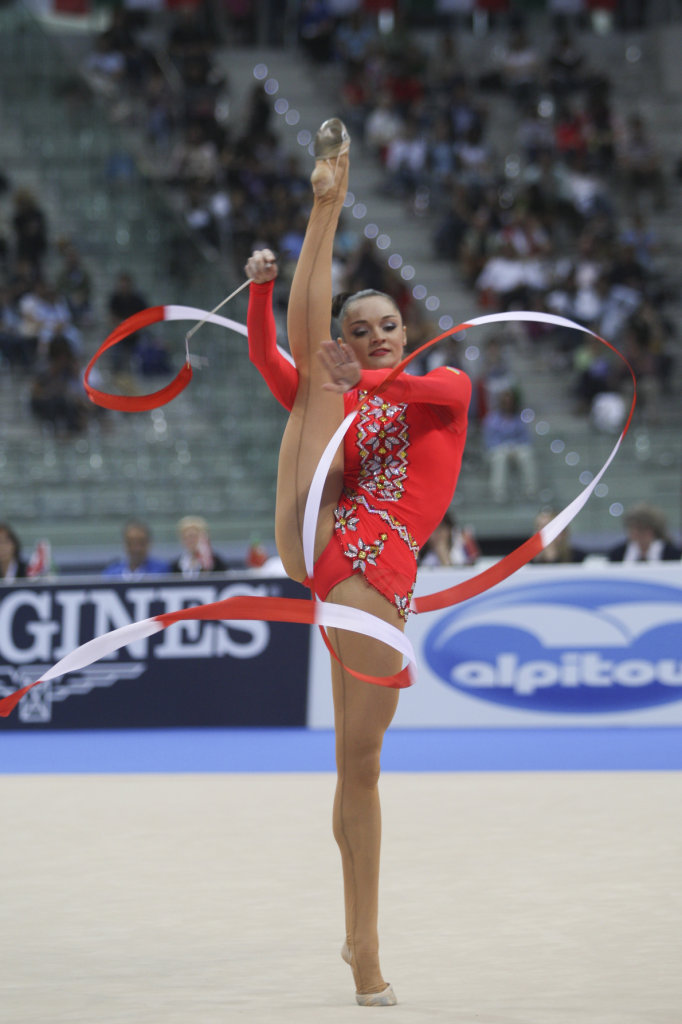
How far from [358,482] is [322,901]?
1754 millimetres

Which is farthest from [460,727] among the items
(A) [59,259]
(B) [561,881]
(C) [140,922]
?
(A) [59,259]

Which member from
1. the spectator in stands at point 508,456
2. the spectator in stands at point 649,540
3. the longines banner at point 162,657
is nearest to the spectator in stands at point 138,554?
the longines banner at point 162,657

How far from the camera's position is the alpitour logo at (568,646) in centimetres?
883

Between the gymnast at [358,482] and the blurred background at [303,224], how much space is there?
7.03m

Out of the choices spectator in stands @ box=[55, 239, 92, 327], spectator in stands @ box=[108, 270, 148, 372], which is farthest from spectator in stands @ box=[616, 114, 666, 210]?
spectator in stands @ box=[55, 239, 92, 327]

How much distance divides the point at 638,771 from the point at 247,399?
6.25m

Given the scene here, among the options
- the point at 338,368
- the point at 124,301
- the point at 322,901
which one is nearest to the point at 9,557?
the point at 124,301

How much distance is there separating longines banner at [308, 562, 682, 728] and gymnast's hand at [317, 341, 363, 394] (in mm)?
5428

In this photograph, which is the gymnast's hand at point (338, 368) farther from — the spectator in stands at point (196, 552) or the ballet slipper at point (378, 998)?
the spectator in stands at point (196, 552)

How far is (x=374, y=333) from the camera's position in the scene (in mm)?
4016

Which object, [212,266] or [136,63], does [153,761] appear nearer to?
[212,266]

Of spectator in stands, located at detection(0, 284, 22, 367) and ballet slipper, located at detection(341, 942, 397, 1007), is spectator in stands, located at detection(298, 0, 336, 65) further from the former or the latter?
ballet slipper, located at detection(341, 942, 397, 1007)

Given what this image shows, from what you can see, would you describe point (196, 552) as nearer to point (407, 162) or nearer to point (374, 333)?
point (374, 333)

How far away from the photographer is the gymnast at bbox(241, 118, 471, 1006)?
380cm
